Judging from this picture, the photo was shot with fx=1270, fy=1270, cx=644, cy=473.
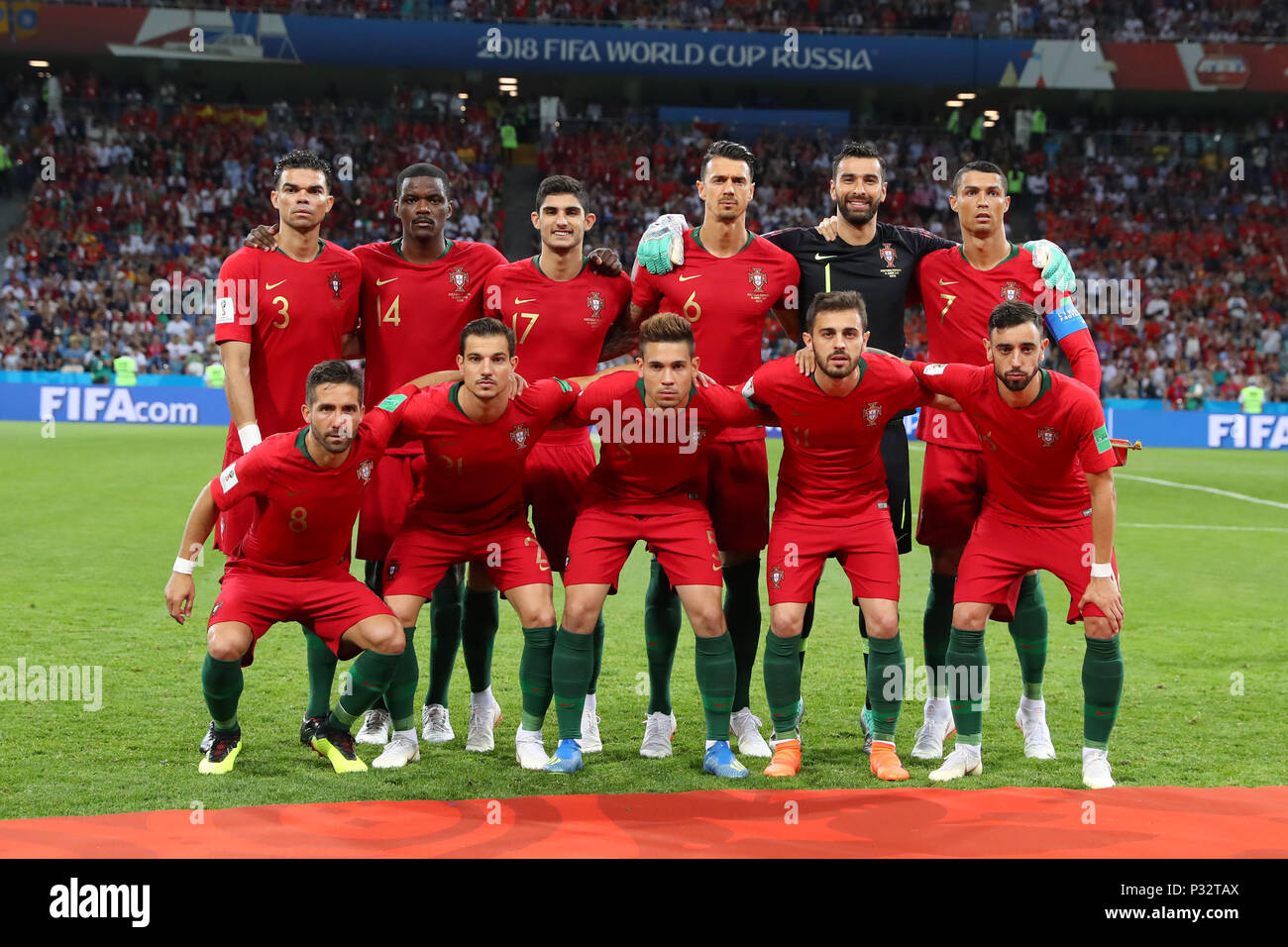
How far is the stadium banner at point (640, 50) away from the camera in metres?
28.6

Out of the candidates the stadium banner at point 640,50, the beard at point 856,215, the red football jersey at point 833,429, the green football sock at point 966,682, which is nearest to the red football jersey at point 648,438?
the red football jersey at point 833,429

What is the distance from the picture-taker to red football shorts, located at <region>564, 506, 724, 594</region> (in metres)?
5.27

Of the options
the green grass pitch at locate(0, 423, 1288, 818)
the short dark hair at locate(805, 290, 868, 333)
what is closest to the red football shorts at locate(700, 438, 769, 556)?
the short dark hair at locate(805, 290, 868, 333)

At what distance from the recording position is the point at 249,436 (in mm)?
5387

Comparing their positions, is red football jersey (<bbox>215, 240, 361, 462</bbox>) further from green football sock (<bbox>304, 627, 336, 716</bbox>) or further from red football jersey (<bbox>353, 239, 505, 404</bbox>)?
green football sock (<bbox>304, 627, 336, 716</bbox>)

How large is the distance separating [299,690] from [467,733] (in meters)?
1.21

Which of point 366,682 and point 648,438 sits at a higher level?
point 648,438

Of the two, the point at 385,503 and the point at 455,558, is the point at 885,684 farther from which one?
the point at 385,503

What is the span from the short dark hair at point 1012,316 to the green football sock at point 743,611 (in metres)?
1.54

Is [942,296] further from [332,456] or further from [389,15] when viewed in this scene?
[389,15]

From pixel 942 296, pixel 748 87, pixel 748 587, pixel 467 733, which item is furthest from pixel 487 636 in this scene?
pixel 748 87

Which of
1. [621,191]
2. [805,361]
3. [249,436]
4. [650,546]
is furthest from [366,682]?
[621,191]

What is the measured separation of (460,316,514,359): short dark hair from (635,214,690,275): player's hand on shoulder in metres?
0.81

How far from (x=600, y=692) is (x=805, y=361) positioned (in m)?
2.31
